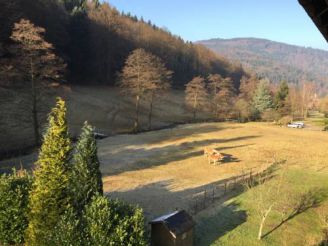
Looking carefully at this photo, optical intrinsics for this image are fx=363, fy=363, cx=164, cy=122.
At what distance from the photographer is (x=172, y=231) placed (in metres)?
18.3

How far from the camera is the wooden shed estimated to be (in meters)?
18.3

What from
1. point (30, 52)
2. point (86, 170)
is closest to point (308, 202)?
point (86, 170)

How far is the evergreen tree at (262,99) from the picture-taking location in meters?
85.0

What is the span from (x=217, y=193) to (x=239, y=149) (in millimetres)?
19716

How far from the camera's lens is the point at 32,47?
123ft

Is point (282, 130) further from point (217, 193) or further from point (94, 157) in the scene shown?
point (94, 157)

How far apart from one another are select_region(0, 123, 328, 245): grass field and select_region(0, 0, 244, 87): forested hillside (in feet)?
88.0

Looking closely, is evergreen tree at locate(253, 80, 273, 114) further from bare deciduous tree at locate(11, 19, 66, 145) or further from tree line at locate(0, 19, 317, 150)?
bare deciduous tree at locate(11, 19, 66, 145)

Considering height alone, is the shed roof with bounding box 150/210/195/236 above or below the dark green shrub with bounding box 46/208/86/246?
below

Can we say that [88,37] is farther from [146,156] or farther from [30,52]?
[146,156]

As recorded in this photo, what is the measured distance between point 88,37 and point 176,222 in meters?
80.3

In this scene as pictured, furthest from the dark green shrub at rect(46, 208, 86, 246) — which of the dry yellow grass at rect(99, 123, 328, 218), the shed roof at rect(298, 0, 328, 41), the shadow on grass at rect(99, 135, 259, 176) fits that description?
the shadow on grass at rect(99, 135, 259, 176)

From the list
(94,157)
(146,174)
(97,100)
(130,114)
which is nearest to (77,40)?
(97,100)

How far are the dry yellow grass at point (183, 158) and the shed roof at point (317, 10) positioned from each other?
19.6 m
